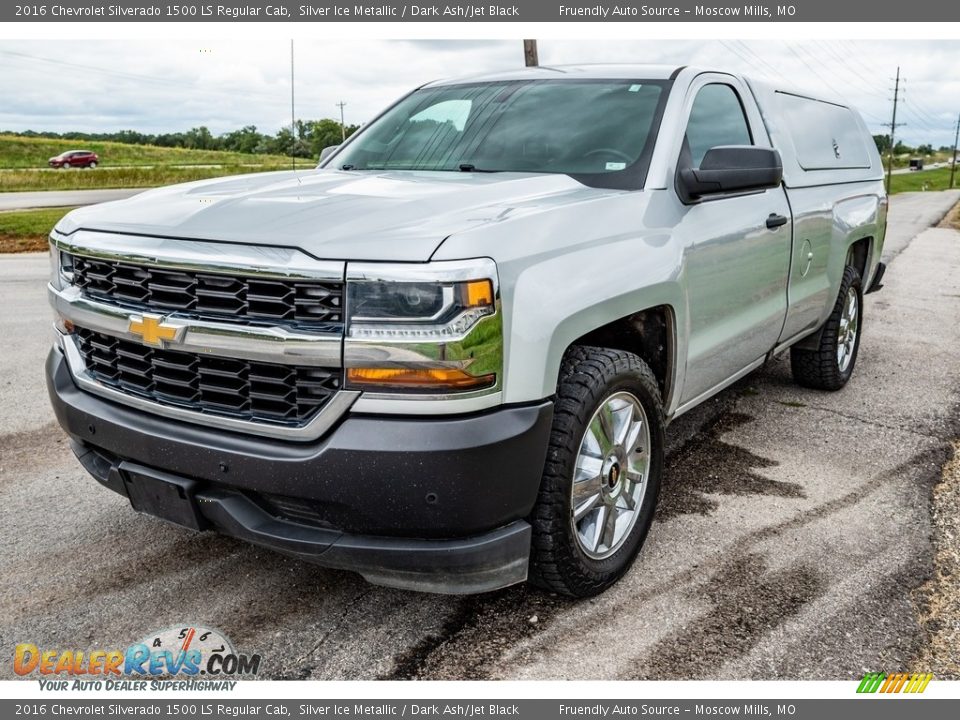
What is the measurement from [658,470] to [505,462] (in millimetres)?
1076

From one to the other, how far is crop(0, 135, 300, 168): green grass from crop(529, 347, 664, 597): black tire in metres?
53.2

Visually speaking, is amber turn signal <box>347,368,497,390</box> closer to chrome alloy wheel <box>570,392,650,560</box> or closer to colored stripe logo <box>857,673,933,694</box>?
chrome alloy wheel <box>570,392,650,560</box>

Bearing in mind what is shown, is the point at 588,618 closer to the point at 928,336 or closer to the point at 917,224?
the point at 928,336

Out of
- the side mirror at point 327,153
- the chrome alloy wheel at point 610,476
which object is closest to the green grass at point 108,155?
the side mirror at point 327,153

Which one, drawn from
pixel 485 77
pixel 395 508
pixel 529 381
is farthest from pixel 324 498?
pixel 485 77

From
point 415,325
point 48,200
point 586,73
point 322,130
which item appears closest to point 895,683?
point 415,325

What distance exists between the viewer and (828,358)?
19.2ft

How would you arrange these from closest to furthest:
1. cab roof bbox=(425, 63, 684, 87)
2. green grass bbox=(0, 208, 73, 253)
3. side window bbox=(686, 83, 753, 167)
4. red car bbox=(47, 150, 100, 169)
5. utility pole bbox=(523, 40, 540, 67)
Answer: side window bbox=(686, 83, 753, 167) < cab roof bbox=(425, 63, 684, 87) < green grass bbox=(0, 208, 73, 253) < utility pole bbox=(523, 40, 540, 67) < red car bbox=(47, 150, 100, 169)

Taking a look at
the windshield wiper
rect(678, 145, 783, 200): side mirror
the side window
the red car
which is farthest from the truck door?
the red car

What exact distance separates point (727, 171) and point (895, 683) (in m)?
1.96

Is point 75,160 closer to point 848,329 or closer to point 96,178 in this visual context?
point 96,178

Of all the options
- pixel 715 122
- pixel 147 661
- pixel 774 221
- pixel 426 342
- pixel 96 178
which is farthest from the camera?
pixel 96 178

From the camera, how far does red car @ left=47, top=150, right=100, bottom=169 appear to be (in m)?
53.8

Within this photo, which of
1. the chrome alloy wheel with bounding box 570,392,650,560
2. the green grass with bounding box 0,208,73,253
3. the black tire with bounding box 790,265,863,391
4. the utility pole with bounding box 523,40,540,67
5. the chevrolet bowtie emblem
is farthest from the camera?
the utility pole with bounding box 523,40,540,67
